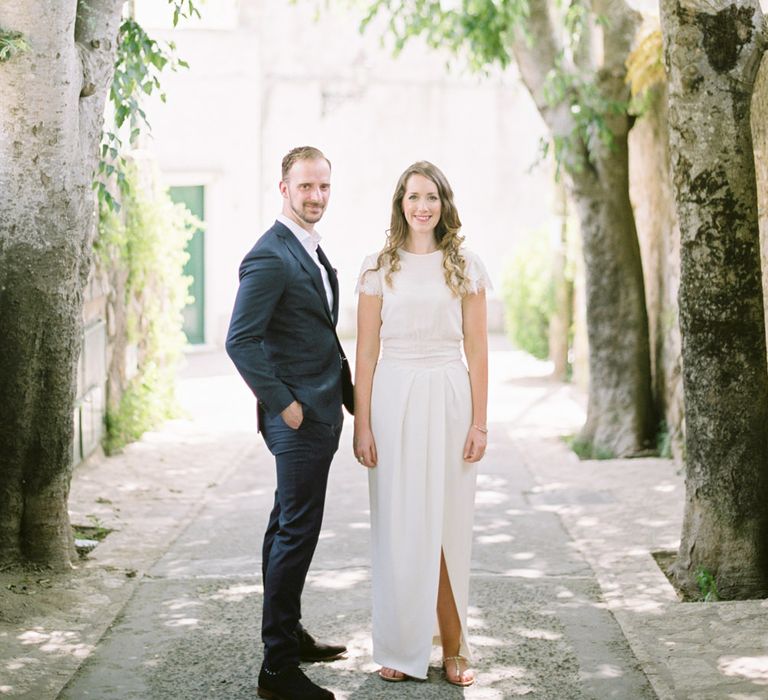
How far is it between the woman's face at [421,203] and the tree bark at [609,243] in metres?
6.30

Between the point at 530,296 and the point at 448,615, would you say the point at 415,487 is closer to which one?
the point at 448,615

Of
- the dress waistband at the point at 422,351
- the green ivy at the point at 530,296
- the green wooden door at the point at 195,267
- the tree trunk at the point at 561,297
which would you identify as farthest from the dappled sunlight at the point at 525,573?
the green wooden door at the point at 195,267

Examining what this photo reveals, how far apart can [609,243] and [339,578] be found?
538cm

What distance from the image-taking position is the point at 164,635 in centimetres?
607

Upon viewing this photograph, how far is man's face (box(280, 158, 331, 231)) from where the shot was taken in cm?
512

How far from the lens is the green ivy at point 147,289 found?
1167cm

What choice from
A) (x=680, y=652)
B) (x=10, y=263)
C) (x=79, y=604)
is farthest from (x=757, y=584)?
(x=10, y=263)

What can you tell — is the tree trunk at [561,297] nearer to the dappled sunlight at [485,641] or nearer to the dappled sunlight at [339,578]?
the dappled sunlight at [339,578]

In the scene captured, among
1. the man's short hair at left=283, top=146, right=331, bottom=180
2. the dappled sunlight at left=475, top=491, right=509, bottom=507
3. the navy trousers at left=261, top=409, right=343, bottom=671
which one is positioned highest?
the man's short hair at left=283, top=146, right=331, bottom=180

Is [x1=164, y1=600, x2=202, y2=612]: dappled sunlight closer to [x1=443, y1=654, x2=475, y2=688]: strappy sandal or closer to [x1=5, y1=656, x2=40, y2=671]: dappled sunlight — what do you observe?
[x1=5, y1=656, x2=40, y2=671]: dappled sunlight

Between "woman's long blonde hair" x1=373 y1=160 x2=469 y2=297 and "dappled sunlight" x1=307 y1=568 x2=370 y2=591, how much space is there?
2255 mm

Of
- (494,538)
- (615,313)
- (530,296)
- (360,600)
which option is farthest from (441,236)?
(530,296)

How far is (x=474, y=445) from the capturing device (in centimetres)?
531

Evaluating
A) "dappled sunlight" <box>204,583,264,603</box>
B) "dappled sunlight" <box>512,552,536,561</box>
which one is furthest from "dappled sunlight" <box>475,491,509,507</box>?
"dappled sunlight" <box>204,583,264,603</box>
